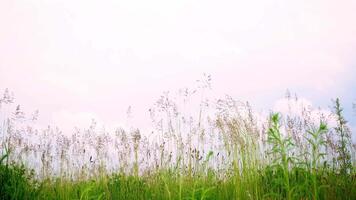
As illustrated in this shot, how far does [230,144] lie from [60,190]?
268cm

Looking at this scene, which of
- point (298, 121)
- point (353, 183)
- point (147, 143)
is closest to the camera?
point (353, 183)

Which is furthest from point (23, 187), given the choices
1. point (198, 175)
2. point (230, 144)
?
point (230, 144)

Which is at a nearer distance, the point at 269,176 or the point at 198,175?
the point at 269,176

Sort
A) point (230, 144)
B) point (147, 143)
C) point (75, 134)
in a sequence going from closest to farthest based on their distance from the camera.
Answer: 1. point (230, 144)
2. point (147, 143)
3. point (75, 134)

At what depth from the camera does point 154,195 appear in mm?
5266

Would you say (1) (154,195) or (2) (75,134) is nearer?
(1) (154,195)

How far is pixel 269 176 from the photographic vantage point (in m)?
5.01

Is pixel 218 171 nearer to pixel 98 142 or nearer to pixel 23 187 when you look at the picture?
pixel 98 142

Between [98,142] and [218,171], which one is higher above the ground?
[98,142]

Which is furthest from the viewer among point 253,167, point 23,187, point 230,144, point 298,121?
point 298,121

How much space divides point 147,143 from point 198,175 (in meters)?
1.50

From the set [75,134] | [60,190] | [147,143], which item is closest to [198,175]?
[147,143]

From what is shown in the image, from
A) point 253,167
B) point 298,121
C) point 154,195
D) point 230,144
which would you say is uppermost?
point 298,121

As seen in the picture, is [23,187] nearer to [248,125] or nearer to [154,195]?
[154,195]
